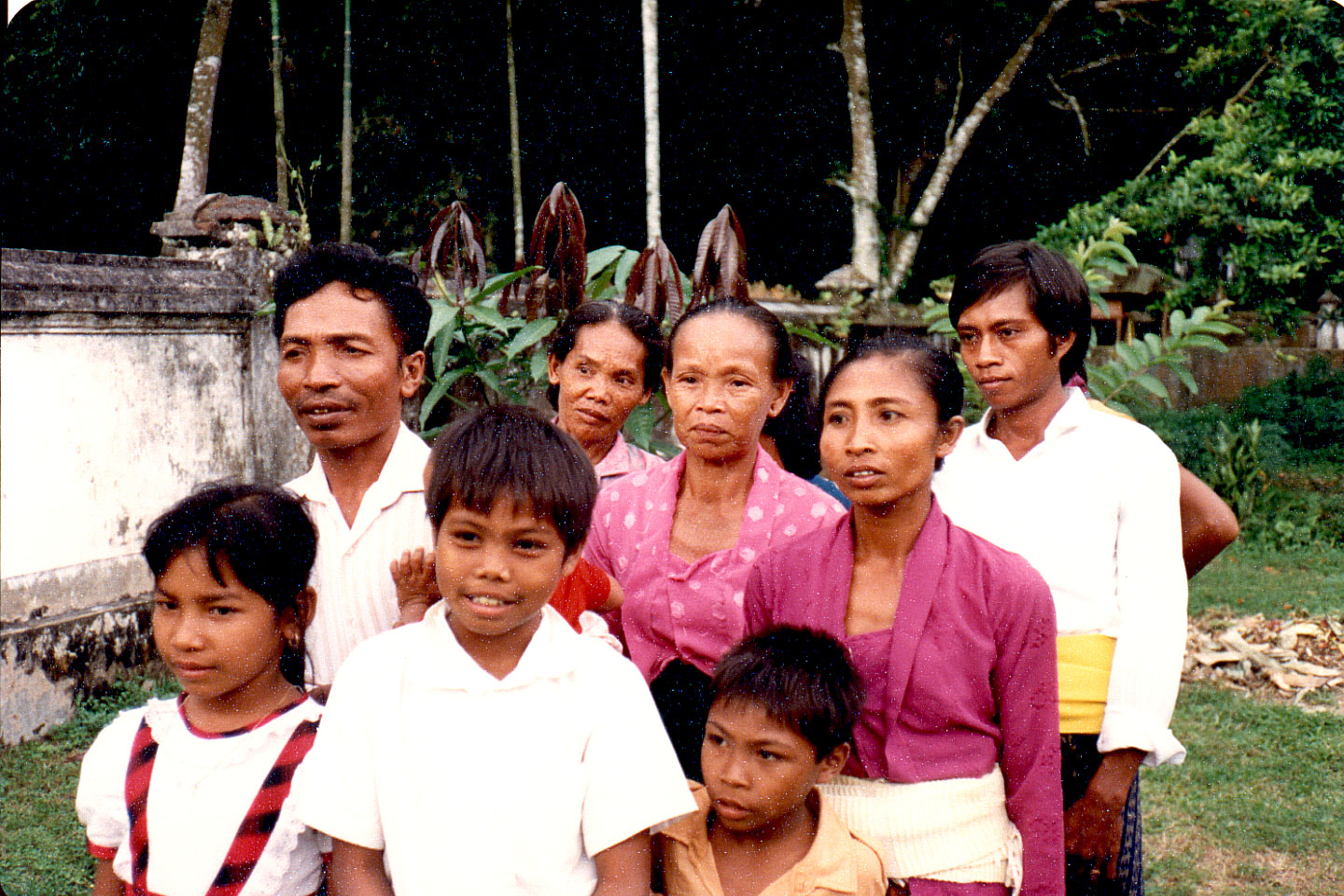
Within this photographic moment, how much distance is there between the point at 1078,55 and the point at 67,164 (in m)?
8.32

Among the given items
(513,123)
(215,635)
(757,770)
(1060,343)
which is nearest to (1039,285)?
(1060,343)

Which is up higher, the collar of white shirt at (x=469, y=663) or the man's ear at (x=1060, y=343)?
the man's ear at (x=1060, y=343)

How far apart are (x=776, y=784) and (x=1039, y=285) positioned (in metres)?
1.17

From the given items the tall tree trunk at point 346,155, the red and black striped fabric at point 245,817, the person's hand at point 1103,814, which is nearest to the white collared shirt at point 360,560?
the red and black striped fabric at point 245,817

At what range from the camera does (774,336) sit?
2.49 meters

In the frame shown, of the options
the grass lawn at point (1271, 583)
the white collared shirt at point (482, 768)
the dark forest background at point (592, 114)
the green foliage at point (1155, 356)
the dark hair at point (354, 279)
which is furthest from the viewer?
the dark forest background at point (592, 114)

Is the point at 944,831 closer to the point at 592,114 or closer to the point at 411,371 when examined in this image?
the point at 411,371

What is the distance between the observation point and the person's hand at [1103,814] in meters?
2.15

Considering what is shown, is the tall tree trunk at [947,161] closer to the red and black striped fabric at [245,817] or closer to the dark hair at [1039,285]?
the dark hair at [1039,285]

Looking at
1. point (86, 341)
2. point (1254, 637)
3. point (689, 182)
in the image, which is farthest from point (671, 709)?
point (689, 182)

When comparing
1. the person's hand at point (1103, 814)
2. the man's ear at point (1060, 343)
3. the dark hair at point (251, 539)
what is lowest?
the person's hand at point (1103, 814)

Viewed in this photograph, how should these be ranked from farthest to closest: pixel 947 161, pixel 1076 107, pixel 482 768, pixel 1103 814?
pixel 1076 107, pixel 947 161, pixel 1103 814, pixel 482 768

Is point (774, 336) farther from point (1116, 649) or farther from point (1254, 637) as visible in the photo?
point (1254, 637)

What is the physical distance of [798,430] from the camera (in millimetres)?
3469
